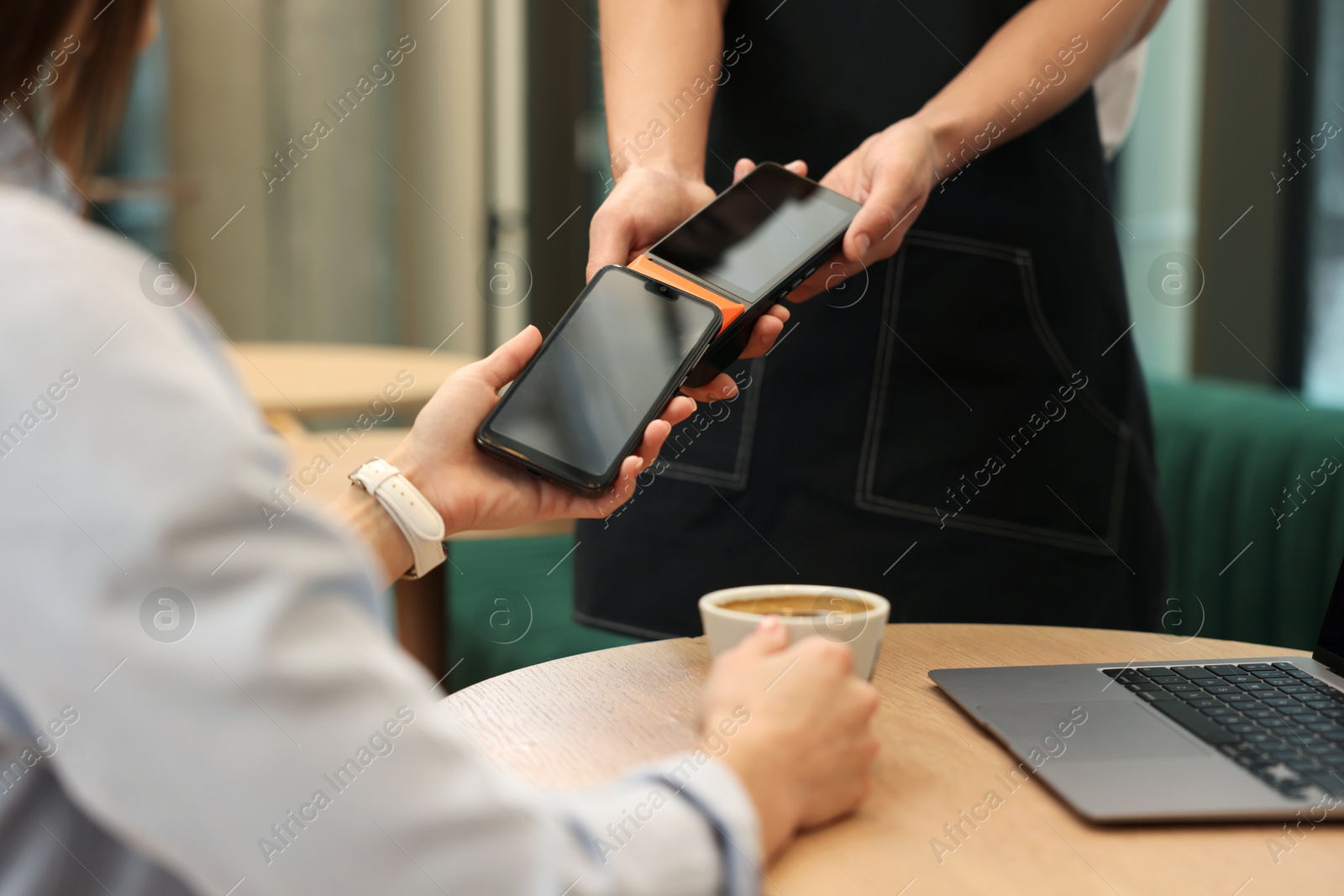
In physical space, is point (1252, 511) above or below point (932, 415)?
below

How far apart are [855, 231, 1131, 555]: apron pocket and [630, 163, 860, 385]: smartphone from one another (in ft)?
0.37

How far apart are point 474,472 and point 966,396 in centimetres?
44

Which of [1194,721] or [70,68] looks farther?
[1194,721]

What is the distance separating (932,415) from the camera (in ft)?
3.30

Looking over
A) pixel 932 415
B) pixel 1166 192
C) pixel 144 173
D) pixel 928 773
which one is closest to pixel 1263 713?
pixel 928 773

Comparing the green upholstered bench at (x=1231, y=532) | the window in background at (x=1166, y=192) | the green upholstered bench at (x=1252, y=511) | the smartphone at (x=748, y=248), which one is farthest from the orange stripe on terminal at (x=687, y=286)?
the window in background at (x=1166, y=192)

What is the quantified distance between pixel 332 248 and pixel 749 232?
9.99 feet

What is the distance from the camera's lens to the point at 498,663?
1708mm

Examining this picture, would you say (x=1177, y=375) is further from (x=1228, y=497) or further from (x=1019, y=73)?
(x=1019, y=73)

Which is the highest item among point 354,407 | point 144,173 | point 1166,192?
point 1166,192

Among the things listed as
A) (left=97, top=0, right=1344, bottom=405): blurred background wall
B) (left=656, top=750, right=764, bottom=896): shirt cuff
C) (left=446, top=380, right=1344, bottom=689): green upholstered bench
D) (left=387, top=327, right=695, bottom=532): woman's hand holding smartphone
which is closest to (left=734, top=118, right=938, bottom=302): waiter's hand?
(left=387, top=327, right=695, bottom=532): woman's hand holding smartphone

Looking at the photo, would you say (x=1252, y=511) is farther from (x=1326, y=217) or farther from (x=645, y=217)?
(x=645, y=217)

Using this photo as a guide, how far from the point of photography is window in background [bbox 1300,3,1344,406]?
1.96 metres

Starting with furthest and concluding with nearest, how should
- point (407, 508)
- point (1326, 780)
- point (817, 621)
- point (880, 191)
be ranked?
point (880, 191) → point (407, 508) → point (817, 621) → point (1326, 780)
